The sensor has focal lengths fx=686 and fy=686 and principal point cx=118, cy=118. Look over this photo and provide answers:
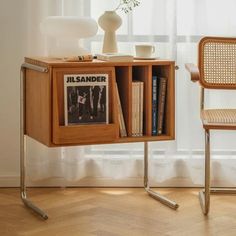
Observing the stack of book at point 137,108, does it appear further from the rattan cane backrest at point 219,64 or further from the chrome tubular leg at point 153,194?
the rattan cane backrest at point 219,64

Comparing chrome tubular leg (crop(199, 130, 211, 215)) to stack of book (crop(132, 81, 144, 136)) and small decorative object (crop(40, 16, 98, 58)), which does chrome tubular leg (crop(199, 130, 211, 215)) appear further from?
small decorative object (crop(40, 16, 98, 58))

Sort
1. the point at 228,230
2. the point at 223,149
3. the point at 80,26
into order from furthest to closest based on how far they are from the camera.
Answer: the point at 223,149 → the point at 80,26 → the point at 228,230

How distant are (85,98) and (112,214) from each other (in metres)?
0.56

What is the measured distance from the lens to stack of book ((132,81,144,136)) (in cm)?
314

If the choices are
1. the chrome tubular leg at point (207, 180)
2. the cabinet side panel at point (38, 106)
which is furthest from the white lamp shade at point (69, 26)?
the chrome tubular leg at point (207, 180)

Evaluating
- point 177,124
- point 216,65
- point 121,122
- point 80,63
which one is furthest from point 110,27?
point 177,124

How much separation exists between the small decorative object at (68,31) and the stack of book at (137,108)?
29 cm

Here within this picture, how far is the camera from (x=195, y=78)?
3004 mm

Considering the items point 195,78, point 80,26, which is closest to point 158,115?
point 195,78

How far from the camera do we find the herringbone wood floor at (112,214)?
9.48ft

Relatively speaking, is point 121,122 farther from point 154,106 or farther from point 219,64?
point 219,64

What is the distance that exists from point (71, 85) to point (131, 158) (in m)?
0.77

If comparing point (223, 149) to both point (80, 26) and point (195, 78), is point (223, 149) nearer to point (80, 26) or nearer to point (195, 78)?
point (195, 78)

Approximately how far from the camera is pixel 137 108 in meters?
3.16
